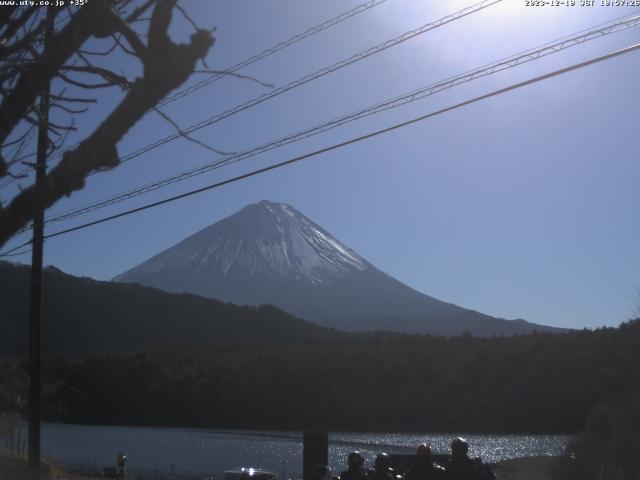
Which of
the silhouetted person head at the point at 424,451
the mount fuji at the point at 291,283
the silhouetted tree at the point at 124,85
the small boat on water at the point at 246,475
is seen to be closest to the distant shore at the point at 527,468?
the small boat on water at the point at 246,475

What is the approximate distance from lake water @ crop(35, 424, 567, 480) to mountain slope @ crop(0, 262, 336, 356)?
59.3 feet

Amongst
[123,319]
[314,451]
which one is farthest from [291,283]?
[314,451]

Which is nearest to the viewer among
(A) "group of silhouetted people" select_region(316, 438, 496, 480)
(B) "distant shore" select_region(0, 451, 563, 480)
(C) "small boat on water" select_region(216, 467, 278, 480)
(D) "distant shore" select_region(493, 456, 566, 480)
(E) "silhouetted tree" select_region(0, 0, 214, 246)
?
(E) "silhouetted tree" select_region(0, 0, 214, 246)

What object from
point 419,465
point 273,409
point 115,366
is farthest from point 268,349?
point 419,465

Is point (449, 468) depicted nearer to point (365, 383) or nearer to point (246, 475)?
point (246, 475)

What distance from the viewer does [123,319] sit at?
3152 inches

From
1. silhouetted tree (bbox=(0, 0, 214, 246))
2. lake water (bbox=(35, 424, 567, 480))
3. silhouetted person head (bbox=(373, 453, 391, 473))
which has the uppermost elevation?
silhouetted tree (bbox=(0, 0, 214, 246))

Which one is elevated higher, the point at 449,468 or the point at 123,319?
the point at 123,319

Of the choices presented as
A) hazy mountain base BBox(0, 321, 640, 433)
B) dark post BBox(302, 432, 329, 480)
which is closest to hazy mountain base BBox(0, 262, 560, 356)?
hazy mountain base BBox(0, 321, 640, 433)

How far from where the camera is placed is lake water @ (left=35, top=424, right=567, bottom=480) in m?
35.0

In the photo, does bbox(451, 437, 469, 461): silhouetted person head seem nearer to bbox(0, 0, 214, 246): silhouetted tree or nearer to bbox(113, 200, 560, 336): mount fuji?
bbox(0, 0, 214, 246): silhouetted tree

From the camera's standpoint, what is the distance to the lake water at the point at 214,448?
35.0m

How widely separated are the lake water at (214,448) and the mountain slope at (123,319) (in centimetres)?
1809

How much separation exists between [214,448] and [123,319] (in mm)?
38542
